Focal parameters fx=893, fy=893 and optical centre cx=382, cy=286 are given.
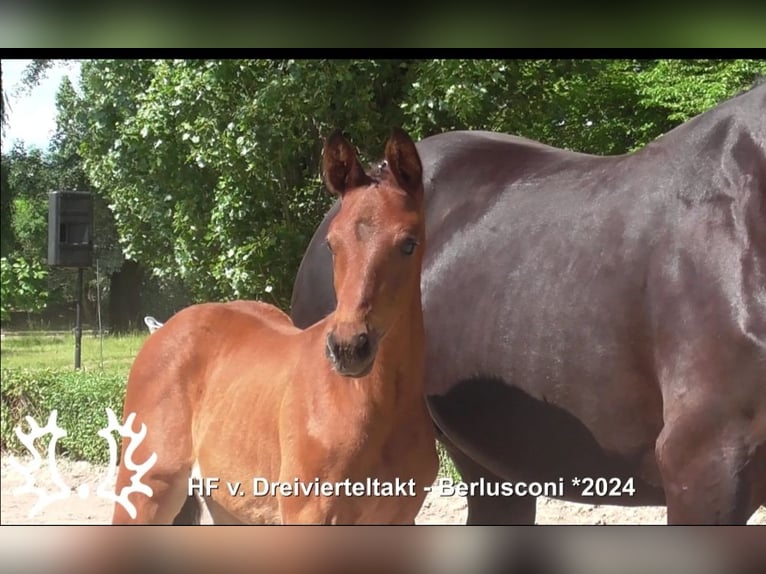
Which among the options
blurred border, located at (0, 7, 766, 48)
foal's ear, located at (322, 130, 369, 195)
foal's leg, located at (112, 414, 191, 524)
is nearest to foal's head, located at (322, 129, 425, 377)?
foal's ear, located at (322, 130, 369, 195)

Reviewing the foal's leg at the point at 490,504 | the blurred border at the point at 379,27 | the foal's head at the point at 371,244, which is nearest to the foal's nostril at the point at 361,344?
the foal's head at the point at 371,244

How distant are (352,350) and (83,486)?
118 cm

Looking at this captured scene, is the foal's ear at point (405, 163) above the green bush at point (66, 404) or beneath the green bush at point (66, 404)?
above

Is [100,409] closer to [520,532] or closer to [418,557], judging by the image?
[418,557]

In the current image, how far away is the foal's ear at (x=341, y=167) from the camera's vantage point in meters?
2.64

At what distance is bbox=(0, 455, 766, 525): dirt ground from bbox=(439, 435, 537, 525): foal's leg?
31 millimetres

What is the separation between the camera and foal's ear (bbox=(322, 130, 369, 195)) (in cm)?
264

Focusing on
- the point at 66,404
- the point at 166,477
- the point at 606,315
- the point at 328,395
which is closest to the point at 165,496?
the point at 166,477

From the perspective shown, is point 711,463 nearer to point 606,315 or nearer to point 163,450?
point 606,315

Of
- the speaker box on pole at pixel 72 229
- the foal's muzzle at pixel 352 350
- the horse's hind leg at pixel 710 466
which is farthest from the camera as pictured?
the speaker box on pole at pixel 72 229

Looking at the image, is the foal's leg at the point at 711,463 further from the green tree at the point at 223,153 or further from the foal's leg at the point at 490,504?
the green tree at the point at 223,153

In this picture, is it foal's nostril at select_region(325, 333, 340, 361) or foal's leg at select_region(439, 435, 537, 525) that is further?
foal's leg at select_region(439, 435, 537, 525)

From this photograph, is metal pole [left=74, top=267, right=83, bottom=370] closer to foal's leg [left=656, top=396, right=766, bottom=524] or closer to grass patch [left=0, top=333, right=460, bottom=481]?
grass patch [left=0, top=333, right=460, bottom=481]

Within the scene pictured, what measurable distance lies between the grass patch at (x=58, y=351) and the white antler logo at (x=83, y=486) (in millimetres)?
179
